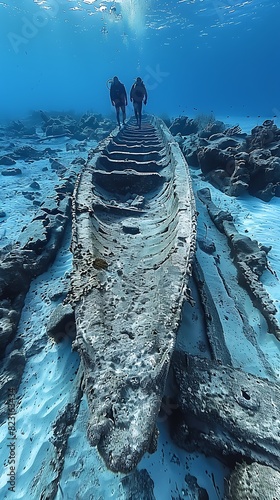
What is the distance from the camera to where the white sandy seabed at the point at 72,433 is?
5.88ft

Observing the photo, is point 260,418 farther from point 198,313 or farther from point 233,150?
point 233,150

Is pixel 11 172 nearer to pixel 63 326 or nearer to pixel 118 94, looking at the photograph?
pixel 118 94

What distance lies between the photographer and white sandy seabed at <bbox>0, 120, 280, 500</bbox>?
179cm

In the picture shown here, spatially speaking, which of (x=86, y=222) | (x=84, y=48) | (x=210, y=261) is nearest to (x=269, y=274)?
(x=210, y=261)

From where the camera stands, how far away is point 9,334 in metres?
2.85

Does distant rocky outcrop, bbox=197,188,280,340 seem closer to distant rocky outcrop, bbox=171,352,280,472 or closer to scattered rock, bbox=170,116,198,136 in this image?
distant rocky outcrop, bbox=171,352,280,472

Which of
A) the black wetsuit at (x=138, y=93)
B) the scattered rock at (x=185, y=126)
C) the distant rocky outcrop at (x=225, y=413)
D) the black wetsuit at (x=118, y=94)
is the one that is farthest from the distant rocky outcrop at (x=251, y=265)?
the scattered rock at (x=185, y=126)

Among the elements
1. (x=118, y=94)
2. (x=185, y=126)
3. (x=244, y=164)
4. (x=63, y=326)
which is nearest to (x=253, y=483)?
(x=63, y=326)

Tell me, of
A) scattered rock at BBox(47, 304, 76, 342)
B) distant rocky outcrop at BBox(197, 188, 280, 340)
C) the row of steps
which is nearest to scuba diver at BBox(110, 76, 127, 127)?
the row of steps

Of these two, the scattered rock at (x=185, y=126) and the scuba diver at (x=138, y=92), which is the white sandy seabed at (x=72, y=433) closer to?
the scuba diver at (x=138, y=92)

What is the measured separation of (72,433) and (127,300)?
1250 mm

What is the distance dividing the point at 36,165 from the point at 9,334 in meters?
9.41

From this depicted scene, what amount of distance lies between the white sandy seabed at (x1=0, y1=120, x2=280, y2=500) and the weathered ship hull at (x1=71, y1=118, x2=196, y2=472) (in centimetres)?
57

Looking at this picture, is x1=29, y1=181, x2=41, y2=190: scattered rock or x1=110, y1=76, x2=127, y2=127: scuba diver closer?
x1=29, y1=181, x2=41, y2=190: scattered rock
